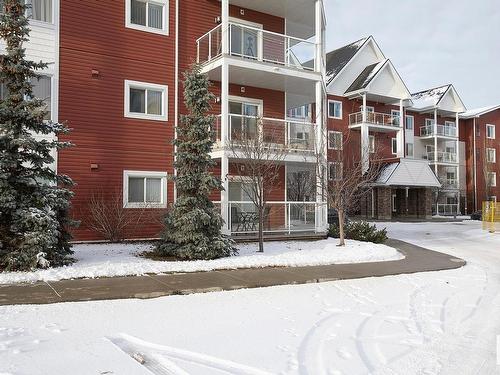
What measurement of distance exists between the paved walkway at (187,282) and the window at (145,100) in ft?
25.9

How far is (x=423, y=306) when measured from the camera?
25.6 feet

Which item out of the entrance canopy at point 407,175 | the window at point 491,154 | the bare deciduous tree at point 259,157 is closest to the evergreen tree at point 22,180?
the bare deciduous tree at point 259,157

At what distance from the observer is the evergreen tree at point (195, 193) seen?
461 inches

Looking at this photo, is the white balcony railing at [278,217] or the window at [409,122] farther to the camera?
the window at [409,122]

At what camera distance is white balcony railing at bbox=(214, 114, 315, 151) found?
16.2 metres

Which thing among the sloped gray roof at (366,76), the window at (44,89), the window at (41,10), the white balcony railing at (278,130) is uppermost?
the sloped gray roof at (366,76)

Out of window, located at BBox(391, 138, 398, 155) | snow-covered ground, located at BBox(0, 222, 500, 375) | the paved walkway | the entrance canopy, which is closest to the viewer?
snow-covered ground, located at BBox(0, 222, 500, 375)

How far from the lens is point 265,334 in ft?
19.3

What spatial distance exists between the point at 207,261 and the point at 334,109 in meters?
30.6

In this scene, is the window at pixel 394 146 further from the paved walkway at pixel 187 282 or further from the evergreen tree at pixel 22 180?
the evergreen tree at pixel 22 180

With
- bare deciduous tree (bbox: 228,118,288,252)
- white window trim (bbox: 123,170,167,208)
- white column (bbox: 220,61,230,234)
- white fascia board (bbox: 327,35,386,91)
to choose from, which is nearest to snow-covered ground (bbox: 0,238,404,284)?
white column (bbox: 220,61,230,234)

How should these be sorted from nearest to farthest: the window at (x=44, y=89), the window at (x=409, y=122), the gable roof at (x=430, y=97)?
the window at (x=44, y=89)
the window at (x=409, y=122)
the gable roof at (x=430, y=97)

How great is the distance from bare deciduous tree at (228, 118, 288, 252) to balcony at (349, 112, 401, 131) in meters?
25.1

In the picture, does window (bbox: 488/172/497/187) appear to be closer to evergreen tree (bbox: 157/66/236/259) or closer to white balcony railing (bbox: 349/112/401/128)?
white balcony railing (bbox: 349/112/401/128)
